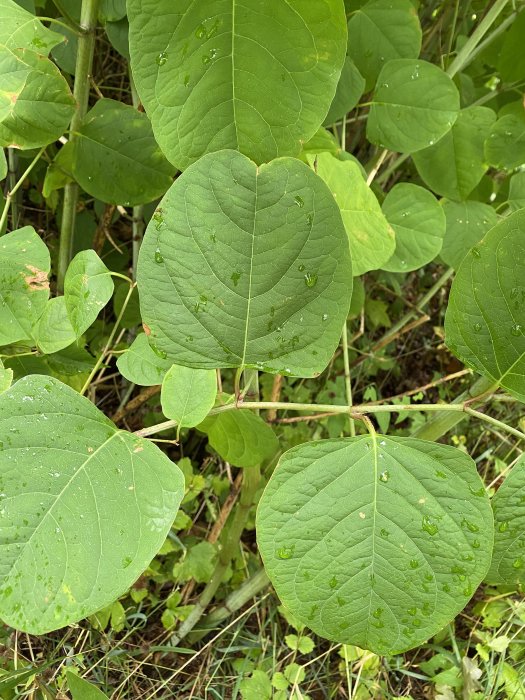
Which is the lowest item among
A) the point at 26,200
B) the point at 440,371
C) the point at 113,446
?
the point at 440,371

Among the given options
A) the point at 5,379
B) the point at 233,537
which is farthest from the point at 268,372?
the point at 233,537

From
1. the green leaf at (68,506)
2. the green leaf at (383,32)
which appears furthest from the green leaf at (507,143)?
the green leaf at (68,506)

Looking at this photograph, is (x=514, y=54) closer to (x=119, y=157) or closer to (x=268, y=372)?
(x=119, y=157)

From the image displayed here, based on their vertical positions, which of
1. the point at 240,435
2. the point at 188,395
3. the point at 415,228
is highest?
the point at 415,228

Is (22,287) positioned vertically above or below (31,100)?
below

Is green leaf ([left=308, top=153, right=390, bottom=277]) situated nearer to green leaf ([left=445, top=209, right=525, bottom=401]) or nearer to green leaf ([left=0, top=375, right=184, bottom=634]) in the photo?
green leaf ([left=445, top=209, right=525, bottom=401])

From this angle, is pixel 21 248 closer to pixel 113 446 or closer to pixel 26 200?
pixel 113 446

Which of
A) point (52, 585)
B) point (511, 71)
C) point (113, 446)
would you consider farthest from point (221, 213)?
point (511, 71)
